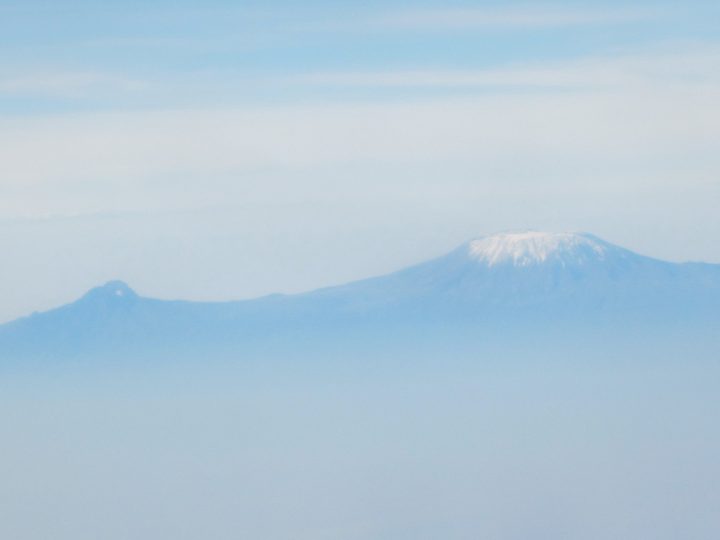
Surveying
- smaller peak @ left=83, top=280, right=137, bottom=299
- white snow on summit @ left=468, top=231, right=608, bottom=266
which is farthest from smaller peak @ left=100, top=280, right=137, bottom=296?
white snow on summit @ left=468, top=231, right=608, bottom=266

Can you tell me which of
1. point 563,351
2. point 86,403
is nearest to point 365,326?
point 563,351

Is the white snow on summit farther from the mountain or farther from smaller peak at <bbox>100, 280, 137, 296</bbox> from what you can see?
smaller peak at <bbox>100, 280, 137, 296</bbox>

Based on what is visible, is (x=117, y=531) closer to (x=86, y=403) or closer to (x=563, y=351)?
(x=86, y=403)

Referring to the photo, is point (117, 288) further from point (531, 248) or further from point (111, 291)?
point (531, 248)

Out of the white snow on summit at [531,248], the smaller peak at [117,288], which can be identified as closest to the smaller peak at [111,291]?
the smaller peak at [117,288]

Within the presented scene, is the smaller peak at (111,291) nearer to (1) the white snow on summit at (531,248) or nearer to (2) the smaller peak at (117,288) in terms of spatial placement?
(2) the smaller peak at (117,288)
